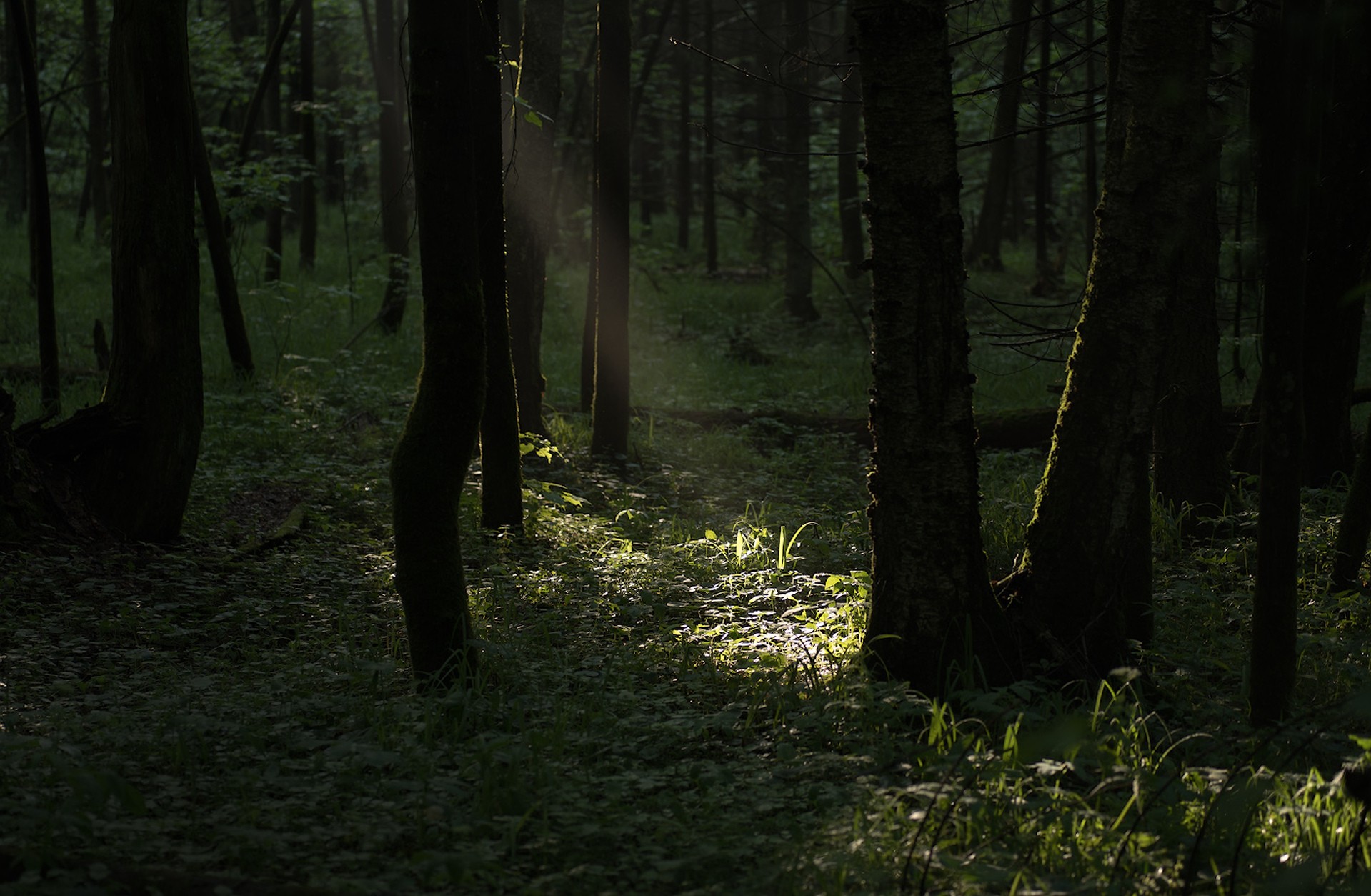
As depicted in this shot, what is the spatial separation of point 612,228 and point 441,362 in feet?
18.4

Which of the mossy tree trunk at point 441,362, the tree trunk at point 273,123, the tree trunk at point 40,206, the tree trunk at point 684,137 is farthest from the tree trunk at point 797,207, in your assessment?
the mossy tree trunk at point 441,362

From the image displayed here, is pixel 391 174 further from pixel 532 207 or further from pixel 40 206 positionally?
pixel 40 206

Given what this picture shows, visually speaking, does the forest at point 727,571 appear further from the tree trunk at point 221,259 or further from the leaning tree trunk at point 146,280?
the tree trunk at point 221,259

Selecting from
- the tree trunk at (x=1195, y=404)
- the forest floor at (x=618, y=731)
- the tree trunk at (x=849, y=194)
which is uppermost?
the tree trunk at (x=849, y=194)

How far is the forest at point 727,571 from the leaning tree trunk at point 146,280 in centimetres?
3

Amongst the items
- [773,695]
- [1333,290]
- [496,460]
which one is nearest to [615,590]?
[496,460]

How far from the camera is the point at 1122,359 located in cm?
473

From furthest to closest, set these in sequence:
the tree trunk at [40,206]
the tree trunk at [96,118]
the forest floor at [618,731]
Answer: the tree trunk at [96,118] < the tree trunk at [40,206] < the forest floor at [618,731]

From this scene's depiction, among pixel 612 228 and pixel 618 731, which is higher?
pixel 612 228

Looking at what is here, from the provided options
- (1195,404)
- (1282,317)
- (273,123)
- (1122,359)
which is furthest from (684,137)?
(1282,317)

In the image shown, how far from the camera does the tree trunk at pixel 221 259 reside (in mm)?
10320

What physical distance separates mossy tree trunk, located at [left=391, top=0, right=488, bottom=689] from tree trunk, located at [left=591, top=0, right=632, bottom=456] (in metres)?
5.21

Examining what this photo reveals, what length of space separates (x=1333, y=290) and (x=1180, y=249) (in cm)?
360

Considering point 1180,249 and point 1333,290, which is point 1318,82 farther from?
point 1333,290
